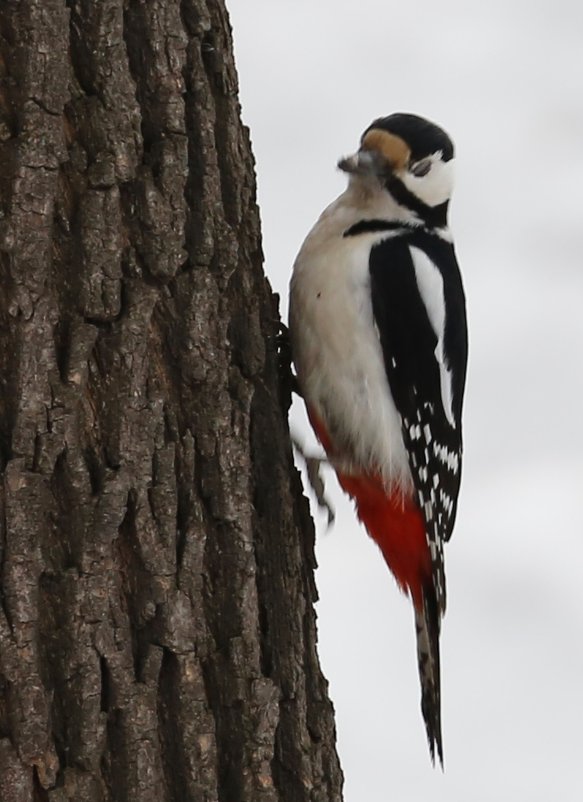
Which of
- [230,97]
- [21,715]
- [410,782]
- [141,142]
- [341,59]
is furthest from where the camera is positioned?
[341,59]

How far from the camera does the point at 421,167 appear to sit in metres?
3.12

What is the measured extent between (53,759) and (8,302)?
2.11 ft

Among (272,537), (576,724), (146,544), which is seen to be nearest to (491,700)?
(576,724)

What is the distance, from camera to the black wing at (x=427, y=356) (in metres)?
3.03

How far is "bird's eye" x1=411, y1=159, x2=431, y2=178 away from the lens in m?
3.11

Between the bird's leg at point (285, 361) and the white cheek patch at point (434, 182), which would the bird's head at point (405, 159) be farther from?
the bird's leg at point (285, 361)

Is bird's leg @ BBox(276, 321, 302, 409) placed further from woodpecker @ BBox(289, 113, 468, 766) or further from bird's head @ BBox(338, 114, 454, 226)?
bird's head @ BBox(338, 114, 454, 226)

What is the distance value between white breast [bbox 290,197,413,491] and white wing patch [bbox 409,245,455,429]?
9cm

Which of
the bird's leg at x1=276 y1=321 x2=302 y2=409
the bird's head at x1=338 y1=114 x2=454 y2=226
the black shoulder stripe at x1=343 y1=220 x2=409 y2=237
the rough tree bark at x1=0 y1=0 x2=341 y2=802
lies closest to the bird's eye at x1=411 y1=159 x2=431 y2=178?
the bird's head at x1=338 y1=114 x2=454 y2=226

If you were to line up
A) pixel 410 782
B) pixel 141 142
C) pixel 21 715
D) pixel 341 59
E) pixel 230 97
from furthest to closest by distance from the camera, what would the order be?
1. pixel 341 59
2. pixel 410 782
3. pixel 230 97
4. pixel 141 142
5. pixel 21 715

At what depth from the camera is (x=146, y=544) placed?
89.0 inches

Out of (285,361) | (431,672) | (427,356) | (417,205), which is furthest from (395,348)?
(431,672)

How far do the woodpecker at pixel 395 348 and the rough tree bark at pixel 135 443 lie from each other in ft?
1.66

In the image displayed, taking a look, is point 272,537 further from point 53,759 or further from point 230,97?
point 230,97
